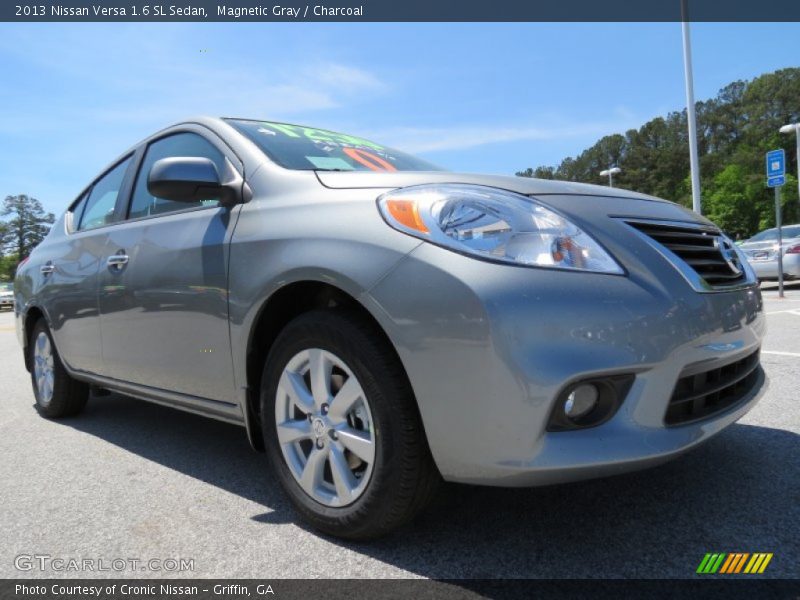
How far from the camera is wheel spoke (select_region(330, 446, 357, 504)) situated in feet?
6.24

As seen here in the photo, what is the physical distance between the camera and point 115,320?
3.02m

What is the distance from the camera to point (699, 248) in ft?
6.69

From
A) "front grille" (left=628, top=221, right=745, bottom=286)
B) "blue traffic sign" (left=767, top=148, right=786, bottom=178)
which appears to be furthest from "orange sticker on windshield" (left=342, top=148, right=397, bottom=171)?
"blue traffic sign" (left=767, top=148, right=786, bottom=178)

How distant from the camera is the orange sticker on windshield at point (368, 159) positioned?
2.65m

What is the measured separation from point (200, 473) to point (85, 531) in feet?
2.06

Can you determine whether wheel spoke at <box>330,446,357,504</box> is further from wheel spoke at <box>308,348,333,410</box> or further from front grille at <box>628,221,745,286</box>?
front grille at <box>628,221,745,286</box>

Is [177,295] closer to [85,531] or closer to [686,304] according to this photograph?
[85,531]

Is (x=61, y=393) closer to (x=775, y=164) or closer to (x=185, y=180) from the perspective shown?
(x=185, y=180)

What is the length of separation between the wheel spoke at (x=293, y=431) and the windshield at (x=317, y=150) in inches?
37.7

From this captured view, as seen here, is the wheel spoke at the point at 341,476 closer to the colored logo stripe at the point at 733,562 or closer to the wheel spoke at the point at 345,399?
the wheel spoke at the point at 345,399

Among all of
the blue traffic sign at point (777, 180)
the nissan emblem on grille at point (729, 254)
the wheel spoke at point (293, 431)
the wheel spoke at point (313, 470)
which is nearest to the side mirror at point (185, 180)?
the wheel spoke at point (293, 431)

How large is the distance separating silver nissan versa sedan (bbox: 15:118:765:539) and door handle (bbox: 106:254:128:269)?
36 cm

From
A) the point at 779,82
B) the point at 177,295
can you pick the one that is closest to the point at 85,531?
the point at 177,295

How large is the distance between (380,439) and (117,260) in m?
1.91
